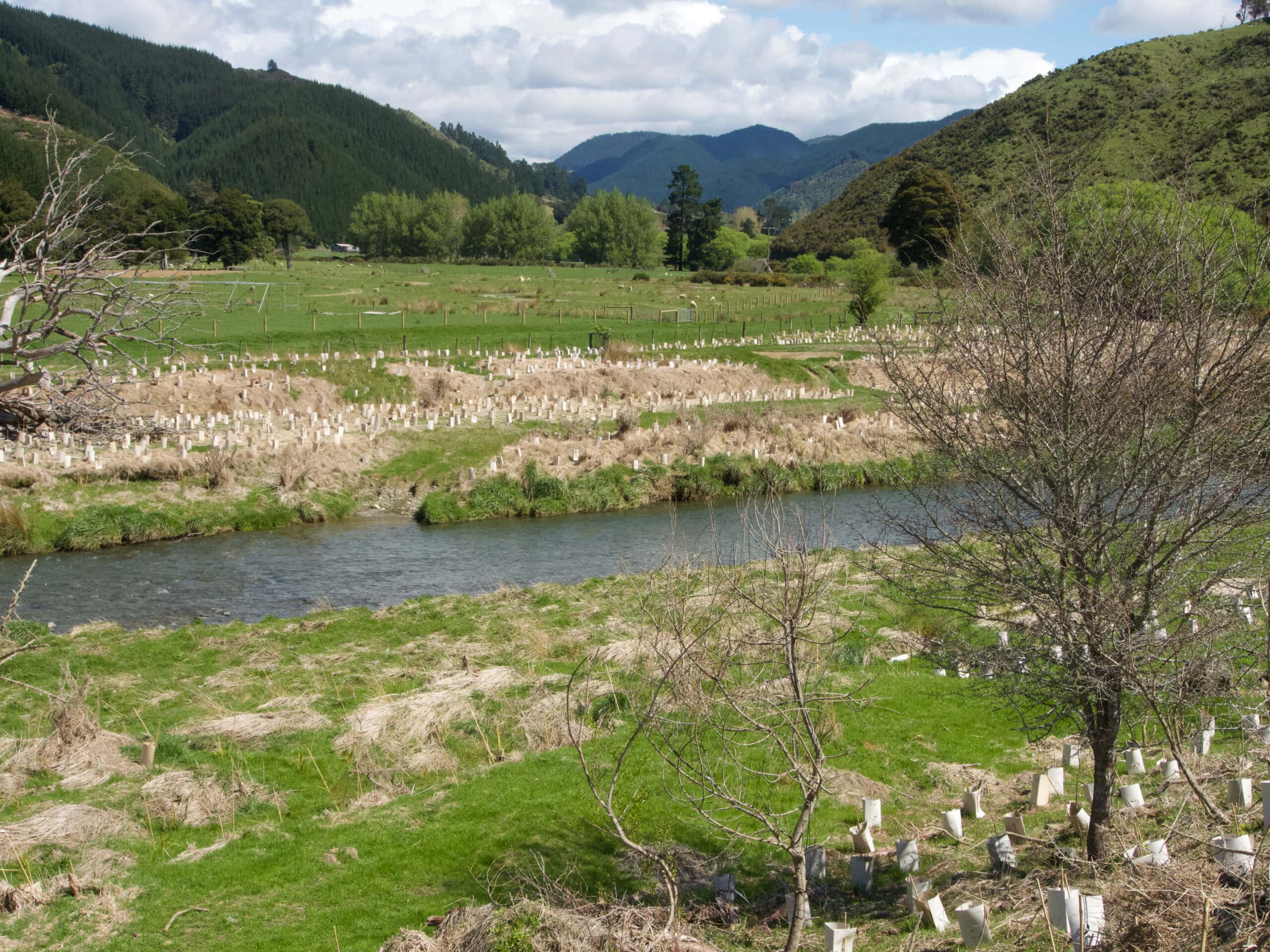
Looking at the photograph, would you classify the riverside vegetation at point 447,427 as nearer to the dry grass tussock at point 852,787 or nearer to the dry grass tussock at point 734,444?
the dry grass tussock at point 734,444

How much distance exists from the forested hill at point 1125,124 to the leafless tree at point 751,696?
51.5m

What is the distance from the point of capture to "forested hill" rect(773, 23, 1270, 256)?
75125mm

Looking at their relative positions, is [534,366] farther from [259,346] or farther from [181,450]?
[181,450]

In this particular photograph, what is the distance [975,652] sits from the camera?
30.5ft

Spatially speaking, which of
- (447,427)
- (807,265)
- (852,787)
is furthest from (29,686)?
(807,265)

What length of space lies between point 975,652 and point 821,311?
60757 mm

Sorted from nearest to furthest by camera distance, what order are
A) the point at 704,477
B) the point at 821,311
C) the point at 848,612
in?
the point at 848,612 → the point at 704,477 → the point at 821,311

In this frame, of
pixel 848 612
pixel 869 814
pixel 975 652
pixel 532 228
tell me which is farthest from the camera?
pixel 532 228

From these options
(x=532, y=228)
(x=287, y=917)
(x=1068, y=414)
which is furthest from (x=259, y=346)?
(x=532, y=228)

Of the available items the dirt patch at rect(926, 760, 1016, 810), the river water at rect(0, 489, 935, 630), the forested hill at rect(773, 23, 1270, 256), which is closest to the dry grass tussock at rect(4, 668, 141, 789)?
the river water at rect(0, 489, 935, 630)

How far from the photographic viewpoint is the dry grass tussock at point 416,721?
42.8ft

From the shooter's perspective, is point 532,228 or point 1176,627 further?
point 532,228

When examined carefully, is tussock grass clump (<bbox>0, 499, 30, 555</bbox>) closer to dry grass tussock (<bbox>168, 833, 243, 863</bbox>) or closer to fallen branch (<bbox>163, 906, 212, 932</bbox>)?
dry grass tussock (<bbox>168, 833, 243, 863</bbox>)

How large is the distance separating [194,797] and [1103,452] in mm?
10115
